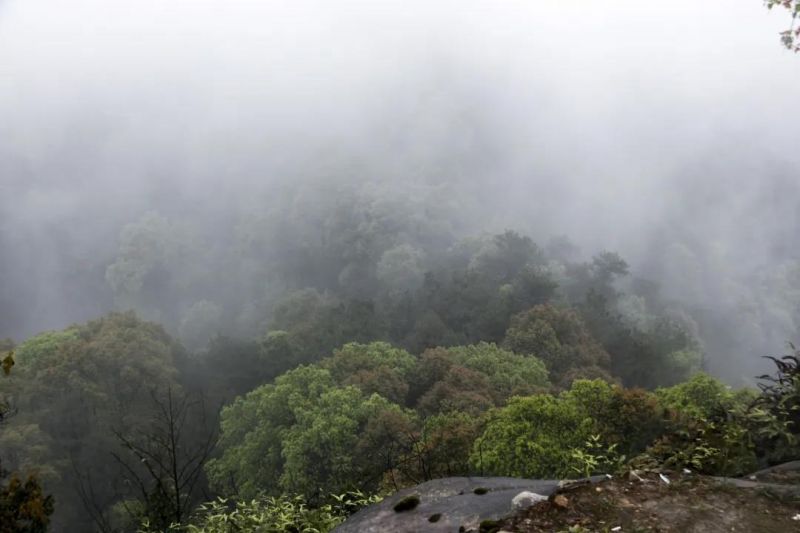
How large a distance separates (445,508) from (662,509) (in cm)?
168

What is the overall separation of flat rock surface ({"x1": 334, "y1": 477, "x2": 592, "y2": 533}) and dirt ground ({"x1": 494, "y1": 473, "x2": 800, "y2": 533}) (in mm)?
320

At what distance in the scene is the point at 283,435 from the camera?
24719 millimetres

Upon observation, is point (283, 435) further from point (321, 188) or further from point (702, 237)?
point (702, 237)

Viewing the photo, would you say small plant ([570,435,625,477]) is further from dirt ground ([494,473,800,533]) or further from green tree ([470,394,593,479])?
green tree ([470,394,593,479])

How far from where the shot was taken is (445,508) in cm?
498

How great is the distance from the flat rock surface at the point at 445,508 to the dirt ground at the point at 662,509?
0.32 m

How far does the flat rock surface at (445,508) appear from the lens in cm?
470

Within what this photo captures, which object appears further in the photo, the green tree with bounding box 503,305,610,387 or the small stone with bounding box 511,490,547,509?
the green tree with bounding box 503,305,610,387

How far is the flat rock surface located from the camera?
4.70 meters

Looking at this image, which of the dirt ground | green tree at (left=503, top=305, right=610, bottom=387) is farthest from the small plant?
green tree at (left=503, top=305, right=610, bottom=387)

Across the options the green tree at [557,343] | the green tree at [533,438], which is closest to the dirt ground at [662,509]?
the green tree at [533,438]

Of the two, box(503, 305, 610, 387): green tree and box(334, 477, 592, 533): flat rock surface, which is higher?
box(503, 305, 610, 387): green tree

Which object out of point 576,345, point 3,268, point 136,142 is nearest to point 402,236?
point 576,345

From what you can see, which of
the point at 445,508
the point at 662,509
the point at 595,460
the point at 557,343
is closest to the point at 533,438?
the point at 595,460
